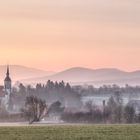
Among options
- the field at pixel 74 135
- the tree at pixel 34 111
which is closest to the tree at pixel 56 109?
the tree at pixel 34 111

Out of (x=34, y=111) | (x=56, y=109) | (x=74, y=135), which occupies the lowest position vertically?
(x=74, y=135)

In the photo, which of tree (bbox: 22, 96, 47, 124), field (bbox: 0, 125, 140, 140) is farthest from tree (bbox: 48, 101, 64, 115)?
field (bbox: 0, 125, 140, 140)

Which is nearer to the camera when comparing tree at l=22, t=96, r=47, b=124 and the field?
the field

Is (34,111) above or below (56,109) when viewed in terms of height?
below

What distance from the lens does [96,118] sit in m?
125

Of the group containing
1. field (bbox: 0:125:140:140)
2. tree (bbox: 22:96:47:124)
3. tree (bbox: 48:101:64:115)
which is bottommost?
field (bbox: 0:125:140:140)

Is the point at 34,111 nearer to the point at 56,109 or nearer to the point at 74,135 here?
the point at 56,109

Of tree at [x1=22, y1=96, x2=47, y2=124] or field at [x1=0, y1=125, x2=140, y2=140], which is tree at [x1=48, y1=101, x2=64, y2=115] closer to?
tree at [x1=22, y1=96, x2=47, y2=124]

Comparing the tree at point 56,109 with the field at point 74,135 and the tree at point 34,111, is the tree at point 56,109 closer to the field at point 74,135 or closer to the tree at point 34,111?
the tree at point 34,111

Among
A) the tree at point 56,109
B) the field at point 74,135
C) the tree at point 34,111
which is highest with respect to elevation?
the tree at point 56,109

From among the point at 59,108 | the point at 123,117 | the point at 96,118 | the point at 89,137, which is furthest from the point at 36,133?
the point at 59,108

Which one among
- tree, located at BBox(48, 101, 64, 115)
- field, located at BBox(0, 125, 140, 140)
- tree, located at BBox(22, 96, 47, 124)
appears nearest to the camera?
field, located at BBox(0, 125, 140, 140)

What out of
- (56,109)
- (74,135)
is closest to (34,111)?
(56,109)

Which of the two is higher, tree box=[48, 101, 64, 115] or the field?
tree box=[48, 101, 64, 115]
